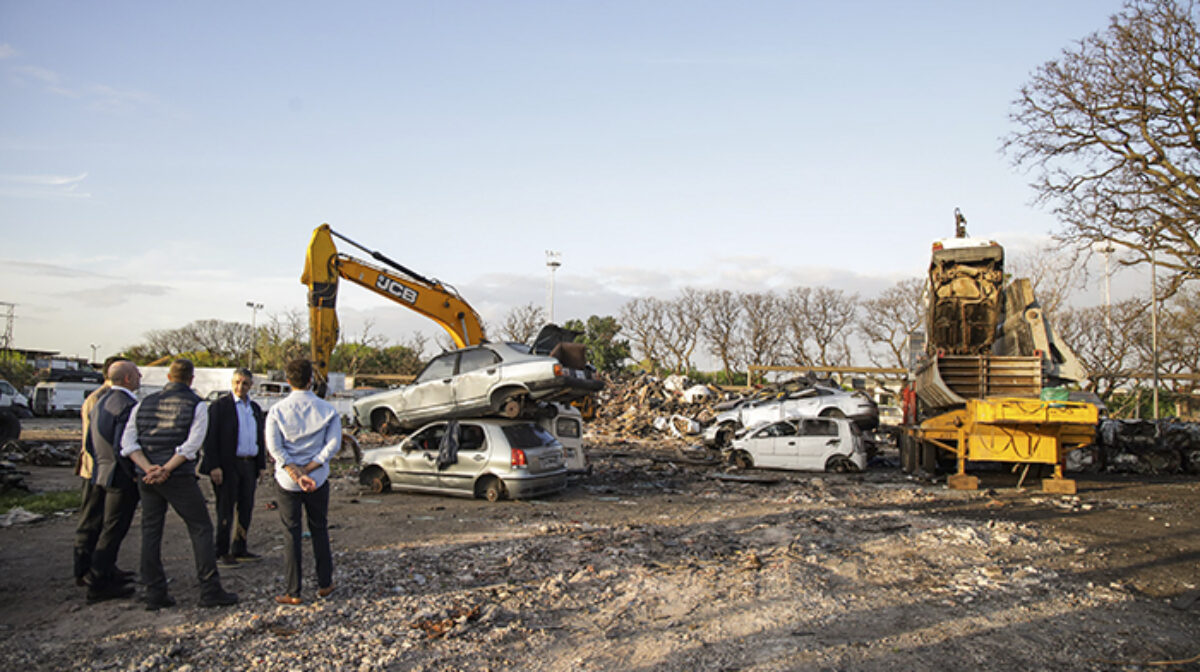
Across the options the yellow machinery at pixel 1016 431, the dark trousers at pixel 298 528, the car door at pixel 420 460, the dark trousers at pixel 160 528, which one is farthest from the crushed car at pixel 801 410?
the dark trousers at pixel 160 528

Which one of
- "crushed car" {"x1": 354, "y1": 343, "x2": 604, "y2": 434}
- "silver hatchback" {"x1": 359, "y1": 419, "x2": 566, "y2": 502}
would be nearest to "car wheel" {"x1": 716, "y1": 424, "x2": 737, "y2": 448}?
"crushed car" {"x1": 354, "y1": 343, "x2": 604, "y2": 434}

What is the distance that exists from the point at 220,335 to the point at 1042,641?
2969 inches

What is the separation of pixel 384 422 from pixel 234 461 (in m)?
7.06

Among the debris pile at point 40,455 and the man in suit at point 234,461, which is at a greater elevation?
the man in suit at point 234,461

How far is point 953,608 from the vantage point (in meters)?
6.09

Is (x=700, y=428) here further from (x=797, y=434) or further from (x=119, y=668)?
(x=119, y=668)

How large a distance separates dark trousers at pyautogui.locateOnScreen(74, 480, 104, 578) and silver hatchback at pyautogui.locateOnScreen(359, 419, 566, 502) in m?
5.65

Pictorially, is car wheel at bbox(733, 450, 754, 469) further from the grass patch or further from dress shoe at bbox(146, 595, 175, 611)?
dress shoe at bbox(146, 595, 175, 611)

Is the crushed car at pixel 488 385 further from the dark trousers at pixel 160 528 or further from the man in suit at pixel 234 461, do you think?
the dark trousers at pixel 160 528

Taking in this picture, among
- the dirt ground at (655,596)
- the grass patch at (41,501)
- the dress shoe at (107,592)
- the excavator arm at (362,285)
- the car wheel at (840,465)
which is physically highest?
the excavator arm at (362,285)

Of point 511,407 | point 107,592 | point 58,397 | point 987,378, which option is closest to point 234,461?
point 107,592

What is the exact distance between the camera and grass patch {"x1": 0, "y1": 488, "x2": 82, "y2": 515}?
32.5 ft

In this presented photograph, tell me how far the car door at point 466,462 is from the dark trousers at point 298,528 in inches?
213

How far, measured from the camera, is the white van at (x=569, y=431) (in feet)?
42.5
